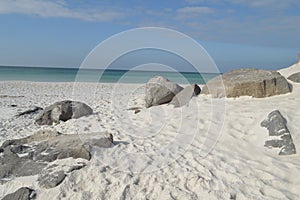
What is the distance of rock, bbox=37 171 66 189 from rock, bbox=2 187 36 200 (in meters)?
0.20

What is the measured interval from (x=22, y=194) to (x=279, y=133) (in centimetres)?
476

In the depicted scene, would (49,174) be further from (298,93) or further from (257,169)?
(298,93)

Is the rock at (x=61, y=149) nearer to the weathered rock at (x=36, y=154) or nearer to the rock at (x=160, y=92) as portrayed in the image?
the weathered rock at (x=36, y=154)

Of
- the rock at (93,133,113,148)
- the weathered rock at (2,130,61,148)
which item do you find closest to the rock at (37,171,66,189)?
the rock at (93,133,113,148)

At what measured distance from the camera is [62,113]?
27.2ft

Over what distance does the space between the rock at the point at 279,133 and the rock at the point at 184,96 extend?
2.85m

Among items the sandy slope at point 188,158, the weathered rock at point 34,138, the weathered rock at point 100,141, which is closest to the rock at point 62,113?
the sandy slope at point 188,158

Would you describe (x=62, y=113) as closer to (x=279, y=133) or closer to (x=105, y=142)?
(x=105, y=142)

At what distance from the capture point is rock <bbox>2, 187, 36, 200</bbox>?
415 cm

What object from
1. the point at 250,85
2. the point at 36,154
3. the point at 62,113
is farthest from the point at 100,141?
the point at 250,85

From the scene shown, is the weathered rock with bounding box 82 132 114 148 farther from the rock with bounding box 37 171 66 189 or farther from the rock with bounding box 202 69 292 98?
the rock with bounding box 202 69 292 98

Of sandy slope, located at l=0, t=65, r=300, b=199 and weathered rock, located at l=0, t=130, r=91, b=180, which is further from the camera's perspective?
weathered rock, located at l=0, t=130, r=91, b=180

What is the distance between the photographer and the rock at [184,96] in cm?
855

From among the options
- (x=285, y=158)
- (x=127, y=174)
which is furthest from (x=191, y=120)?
(x=127, y=174)
